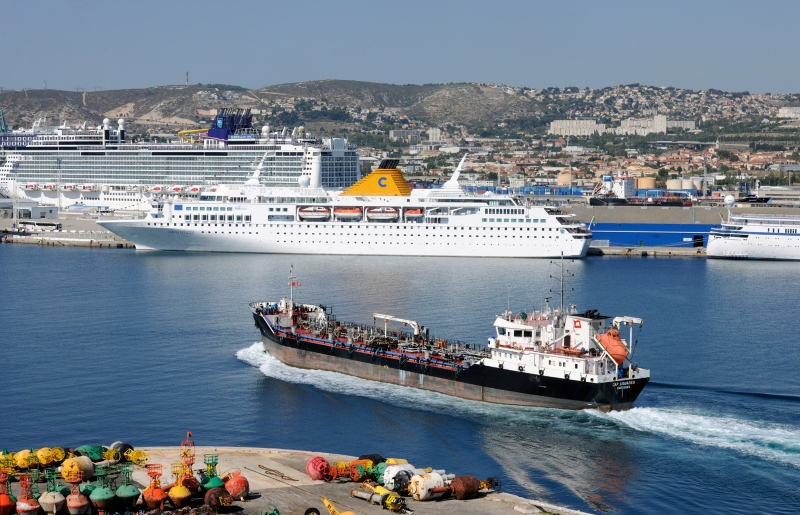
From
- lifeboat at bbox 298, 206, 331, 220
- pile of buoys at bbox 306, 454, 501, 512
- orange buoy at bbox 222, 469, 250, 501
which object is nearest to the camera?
orange buoy at bbox 222, 469, 250, 501

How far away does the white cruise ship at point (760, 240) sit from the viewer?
67.9m

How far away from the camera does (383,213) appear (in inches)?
2662

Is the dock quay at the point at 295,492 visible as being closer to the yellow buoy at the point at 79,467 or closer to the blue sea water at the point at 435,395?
the yellow buoy at the point at 79,467

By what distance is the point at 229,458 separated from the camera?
75.3 feet

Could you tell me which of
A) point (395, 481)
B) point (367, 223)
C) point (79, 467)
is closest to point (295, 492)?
point (395, 481)

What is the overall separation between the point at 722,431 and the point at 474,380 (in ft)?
24.8

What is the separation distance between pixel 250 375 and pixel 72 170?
245 feet

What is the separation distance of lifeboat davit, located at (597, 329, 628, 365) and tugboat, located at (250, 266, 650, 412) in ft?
0.10

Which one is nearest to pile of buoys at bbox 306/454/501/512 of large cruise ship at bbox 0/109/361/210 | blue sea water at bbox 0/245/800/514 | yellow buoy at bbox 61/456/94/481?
blue sea water at bbox 0/245/800/514

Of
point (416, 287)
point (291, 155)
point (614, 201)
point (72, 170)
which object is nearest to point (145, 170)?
point (72, 170)

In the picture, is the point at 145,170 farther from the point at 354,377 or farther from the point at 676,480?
the point at 676,480

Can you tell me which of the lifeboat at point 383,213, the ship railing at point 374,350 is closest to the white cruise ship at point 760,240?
the lifeboat at point 383,213

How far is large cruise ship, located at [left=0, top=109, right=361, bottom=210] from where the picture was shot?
8731cm

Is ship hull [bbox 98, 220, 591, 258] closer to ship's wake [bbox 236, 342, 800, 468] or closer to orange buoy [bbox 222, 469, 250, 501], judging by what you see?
ship's wake [bbox 236, 342, 800, 468]
